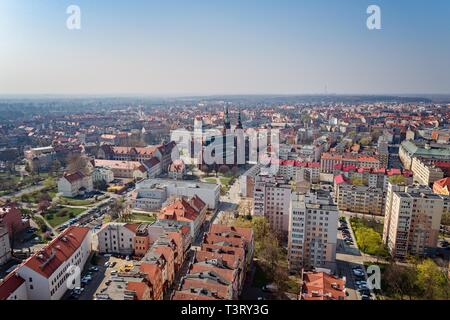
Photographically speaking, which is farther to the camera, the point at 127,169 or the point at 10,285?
the point at 127,169

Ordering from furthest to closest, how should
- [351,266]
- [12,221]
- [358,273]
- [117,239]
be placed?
[12,221], [117,239], [351,266], [358,273]

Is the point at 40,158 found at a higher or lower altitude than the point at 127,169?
higher

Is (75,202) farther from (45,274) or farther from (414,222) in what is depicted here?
(414,222)

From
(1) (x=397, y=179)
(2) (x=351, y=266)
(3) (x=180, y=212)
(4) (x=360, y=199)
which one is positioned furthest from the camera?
(1) (x=397, y=179)

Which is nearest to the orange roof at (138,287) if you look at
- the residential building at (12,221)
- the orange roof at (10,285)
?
the orange roof at (10,285)

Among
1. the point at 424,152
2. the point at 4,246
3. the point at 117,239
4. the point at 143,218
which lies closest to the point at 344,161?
the point at 424,152
